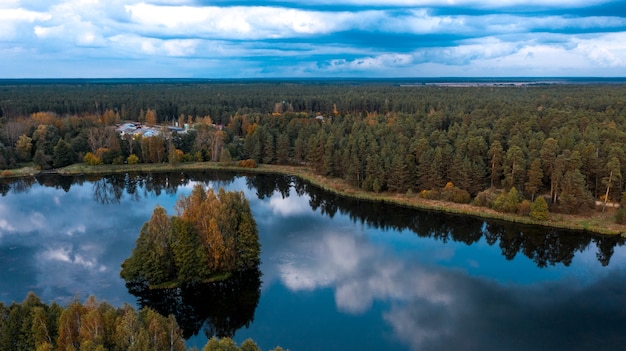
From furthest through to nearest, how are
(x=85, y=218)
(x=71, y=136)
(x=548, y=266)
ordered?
(x=71, y=136) → (x=85, y=218) → (x=548, y=266)

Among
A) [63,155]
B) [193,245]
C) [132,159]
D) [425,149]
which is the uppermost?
[425,149]

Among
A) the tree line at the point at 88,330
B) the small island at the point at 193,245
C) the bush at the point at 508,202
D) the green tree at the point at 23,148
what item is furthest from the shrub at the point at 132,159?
the tree line at the point at 88,330

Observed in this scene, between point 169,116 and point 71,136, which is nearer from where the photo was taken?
point 71,136

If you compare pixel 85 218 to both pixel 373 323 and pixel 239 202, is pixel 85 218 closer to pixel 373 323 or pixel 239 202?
pixel 239 202

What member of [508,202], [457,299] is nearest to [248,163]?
[508,202]

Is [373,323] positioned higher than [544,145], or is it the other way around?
[544,145]

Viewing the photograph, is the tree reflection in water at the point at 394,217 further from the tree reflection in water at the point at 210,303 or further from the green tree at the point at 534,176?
the tree reflection in water at the point at 210,303

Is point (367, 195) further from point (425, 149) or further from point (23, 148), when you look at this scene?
point (23, 148)

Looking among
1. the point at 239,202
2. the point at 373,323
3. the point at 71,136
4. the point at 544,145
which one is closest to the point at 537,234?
the point at 544,145
